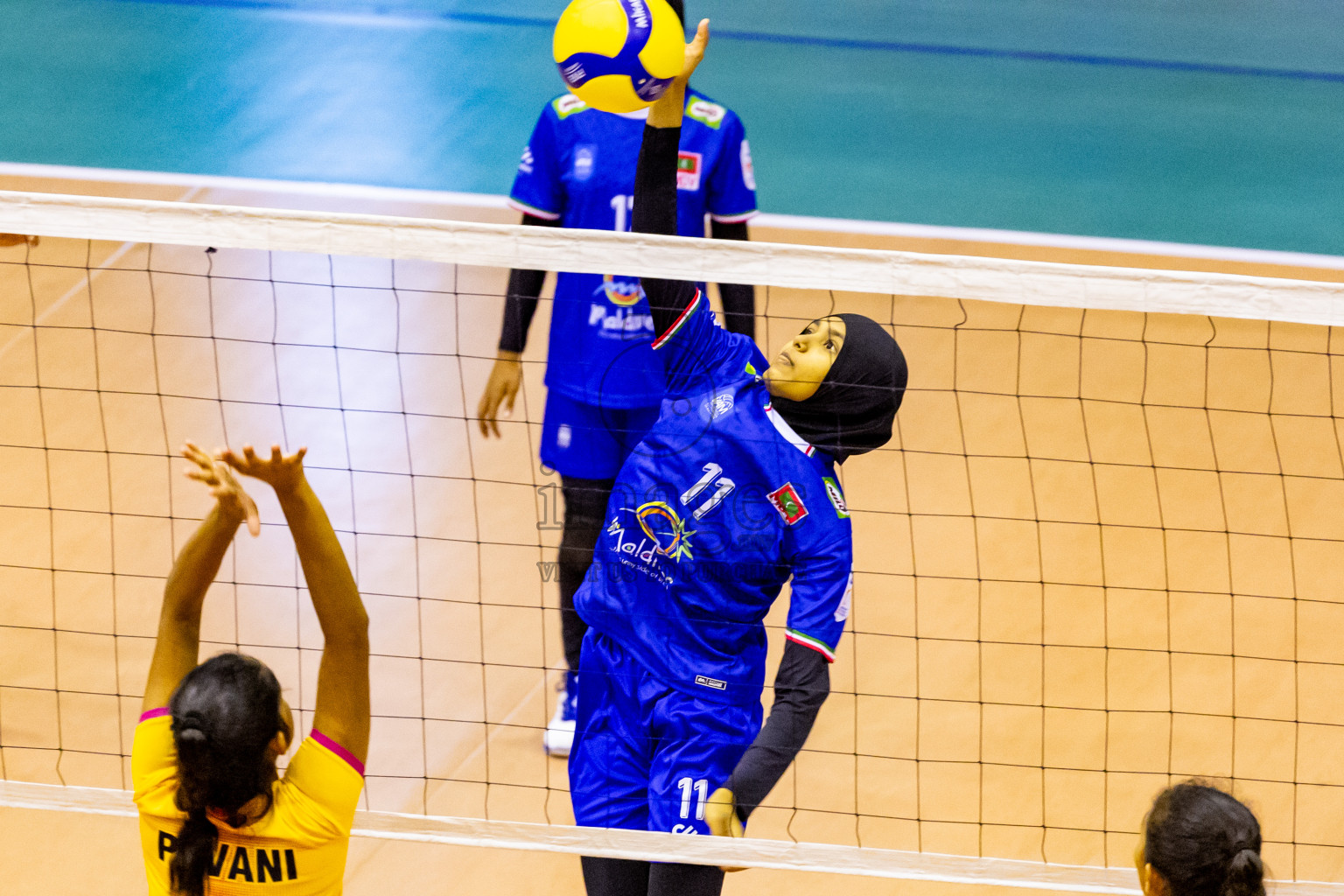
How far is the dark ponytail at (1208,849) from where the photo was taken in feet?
7.26

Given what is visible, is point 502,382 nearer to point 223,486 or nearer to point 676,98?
point 676,98

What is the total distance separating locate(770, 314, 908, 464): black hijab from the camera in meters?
2.96

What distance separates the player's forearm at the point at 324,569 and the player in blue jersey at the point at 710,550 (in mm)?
741

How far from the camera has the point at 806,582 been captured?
2.96 meters

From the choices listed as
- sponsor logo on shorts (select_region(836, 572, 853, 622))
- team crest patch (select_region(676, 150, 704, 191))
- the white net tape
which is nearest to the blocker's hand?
sponsor logo on shorts (select_region(836, 572, 853, 622))

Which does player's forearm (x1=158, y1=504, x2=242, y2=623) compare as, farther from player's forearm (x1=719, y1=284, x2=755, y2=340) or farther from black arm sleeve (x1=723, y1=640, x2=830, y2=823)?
player's forearm (x1=719, y1=284, x2=755, y2=340)

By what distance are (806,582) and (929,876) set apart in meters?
0.81

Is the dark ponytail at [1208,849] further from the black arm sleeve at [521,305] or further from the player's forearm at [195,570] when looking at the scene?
the black arm sleeve at [521,305]

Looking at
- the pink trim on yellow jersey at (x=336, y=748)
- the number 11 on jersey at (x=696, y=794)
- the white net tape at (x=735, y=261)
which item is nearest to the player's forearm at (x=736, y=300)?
the white net tape at (x=735, y=261)

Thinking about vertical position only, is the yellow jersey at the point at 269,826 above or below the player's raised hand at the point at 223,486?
below

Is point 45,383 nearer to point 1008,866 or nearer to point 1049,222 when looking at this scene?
point 1008,866

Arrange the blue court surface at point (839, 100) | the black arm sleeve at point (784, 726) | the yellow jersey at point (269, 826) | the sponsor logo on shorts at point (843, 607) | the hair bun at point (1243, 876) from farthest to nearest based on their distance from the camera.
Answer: the blue court surface at point (839, 100) → the sponsor logo on shorts at point (843, 607) → the black arm sleeve at point (784, 726) → the yellow jersey at point (269, 826) → the hair bun at point (1243, 876)

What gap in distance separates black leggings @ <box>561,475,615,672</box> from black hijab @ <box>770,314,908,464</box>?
1.41 metres

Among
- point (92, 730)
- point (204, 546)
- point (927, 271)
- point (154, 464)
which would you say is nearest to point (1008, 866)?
point (927, 271)
